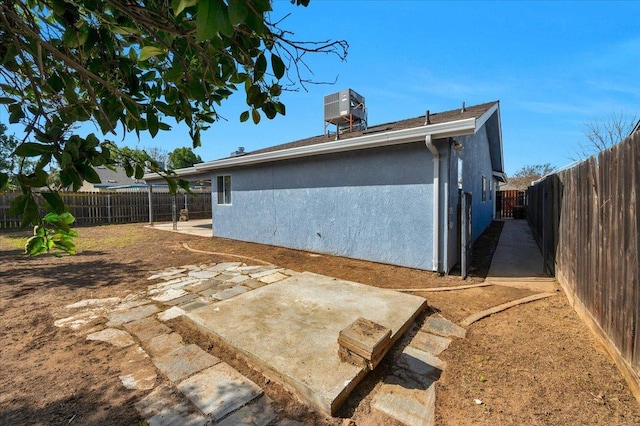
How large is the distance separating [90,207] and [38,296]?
48.3 feet

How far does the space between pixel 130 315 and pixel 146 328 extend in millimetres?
595

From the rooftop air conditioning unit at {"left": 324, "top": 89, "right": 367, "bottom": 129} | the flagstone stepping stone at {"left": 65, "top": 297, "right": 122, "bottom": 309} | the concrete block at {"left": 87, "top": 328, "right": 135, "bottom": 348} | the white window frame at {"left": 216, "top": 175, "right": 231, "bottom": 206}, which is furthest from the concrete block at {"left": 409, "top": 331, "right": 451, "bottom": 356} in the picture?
the white window frame at {"left": 216, "top": 175, "right": 231, "bottom": 206}

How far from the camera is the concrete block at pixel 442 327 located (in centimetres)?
338

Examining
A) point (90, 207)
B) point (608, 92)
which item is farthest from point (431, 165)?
point (90, 207)

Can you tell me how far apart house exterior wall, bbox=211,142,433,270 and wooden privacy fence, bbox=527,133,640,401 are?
7.66 feet

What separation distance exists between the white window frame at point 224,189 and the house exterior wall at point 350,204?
1.34 m

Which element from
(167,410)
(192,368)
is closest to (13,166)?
(167,410)

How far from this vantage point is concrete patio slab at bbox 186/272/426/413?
7.80 feet

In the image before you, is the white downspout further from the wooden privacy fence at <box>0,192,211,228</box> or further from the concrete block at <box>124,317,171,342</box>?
the wooden privacy fence at <box>0,192,211,228</box>

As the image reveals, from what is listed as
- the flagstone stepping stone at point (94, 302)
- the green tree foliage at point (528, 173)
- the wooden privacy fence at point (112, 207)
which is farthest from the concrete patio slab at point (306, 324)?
the green tree foliage at point (528, 173)

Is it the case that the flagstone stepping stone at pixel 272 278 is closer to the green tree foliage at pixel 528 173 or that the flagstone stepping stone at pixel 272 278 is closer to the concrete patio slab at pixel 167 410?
the concrete patio slab at pixel 167 410

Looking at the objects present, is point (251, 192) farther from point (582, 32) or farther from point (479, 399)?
point (582, 32)

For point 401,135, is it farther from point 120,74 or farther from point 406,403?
point 120,74

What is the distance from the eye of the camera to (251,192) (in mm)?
9875
